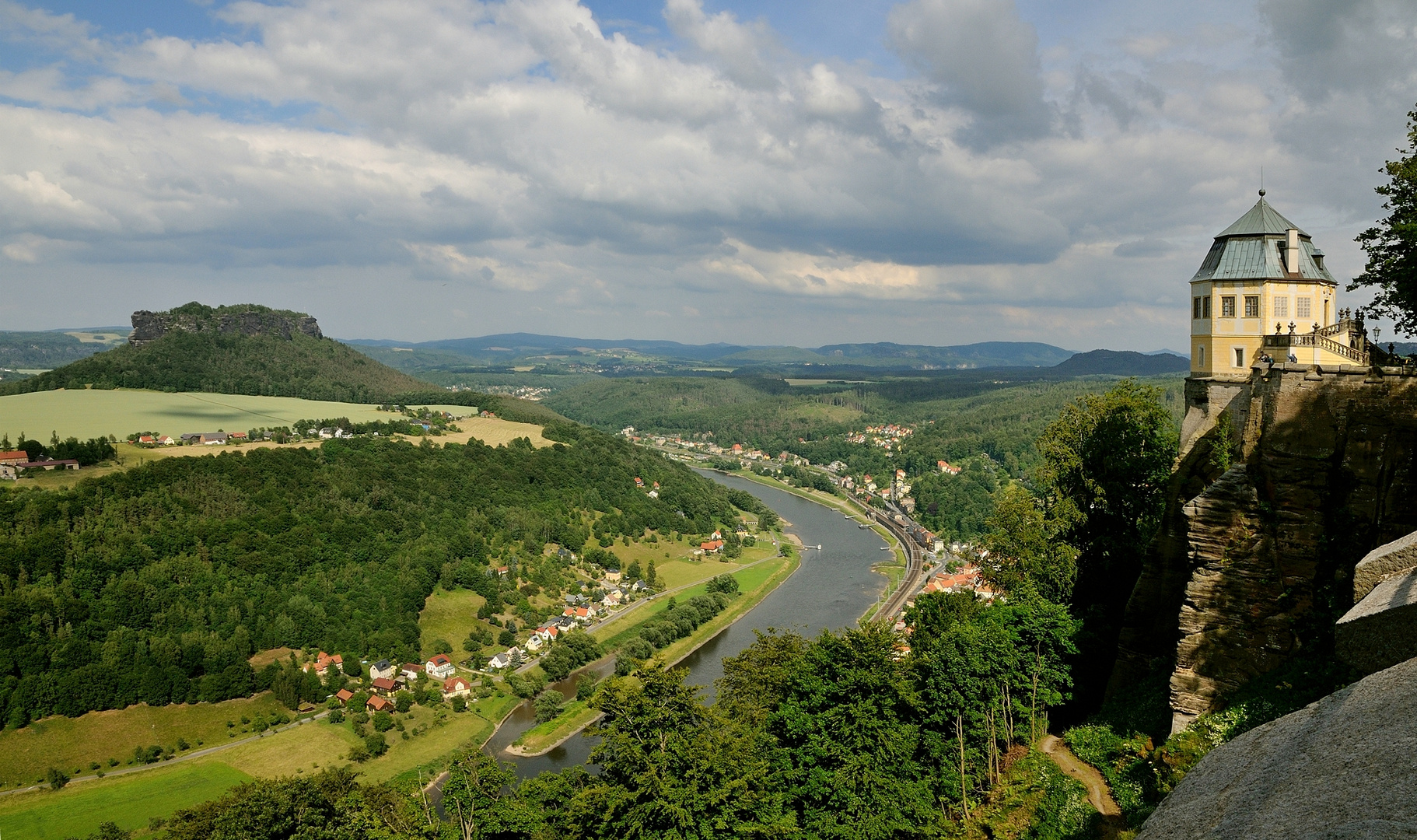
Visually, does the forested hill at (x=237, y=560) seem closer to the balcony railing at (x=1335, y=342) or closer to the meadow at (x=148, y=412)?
the meadow at (x=148, y=412)

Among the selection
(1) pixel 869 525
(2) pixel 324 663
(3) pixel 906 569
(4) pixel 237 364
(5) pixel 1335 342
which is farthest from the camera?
(4) pixel 237 364

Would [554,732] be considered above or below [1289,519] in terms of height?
below

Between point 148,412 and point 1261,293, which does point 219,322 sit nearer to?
point 148,412

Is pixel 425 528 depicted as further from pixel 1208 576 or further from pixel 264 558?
pixel 1208 576

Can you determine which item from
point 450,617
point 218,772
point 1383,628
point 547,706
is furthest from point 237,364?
point 1383,628

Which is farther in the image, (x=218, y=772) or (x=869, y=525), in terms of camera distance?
(x=869, y=525)

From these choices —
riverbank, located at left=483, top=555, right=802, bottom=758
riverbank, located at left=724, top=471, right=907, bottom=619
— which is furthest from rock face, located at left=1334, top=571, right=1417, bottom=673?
riverbank, located at left=724, top=471, right=907, bottom=619

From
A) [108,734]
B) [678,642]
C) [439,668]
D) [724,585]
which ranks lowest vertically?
[678,642]
